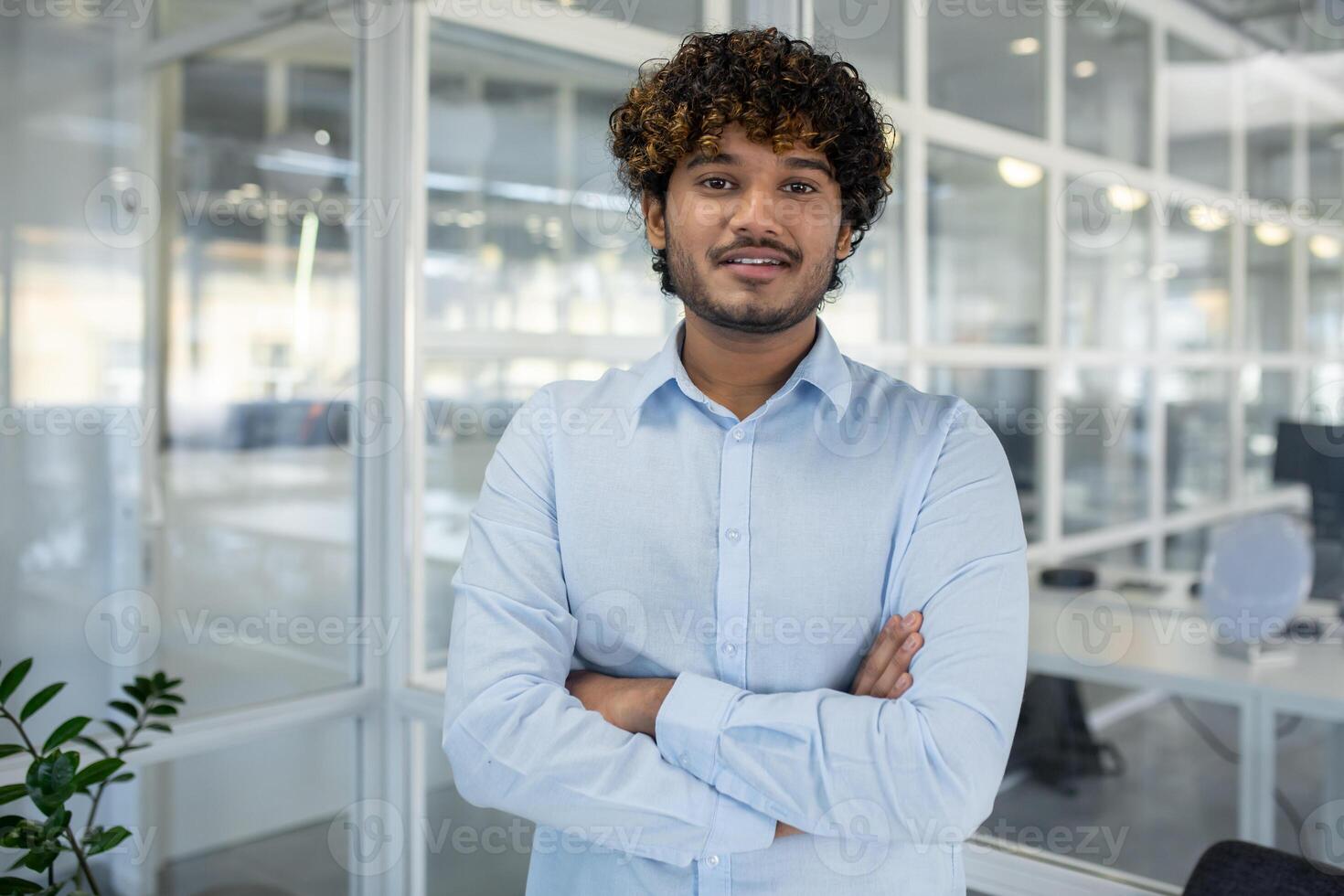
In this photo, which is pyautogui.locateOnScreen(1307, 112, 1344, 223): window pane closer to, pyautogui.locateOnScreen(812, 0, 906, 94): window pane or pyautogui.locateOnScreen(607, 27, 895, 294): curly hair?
pyautogui.locateOnScreen(812, 0, 906, 94): window pane

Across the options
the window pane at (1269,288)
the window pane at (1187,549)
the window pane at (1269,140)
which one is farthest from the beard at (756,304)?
the window pane at (1187,549)

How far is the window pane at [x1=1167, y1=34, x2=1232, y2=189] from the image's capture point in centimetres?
422

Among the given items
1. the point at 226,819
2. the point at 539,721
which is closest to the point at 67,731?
the point at 539,721

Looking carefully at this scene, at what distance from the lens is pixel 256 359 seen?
3287mm

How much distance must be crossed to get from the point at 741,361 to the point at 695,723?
1.49 feet

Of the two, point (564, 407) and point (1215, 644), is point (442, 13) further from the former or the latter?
point (1215, 644)

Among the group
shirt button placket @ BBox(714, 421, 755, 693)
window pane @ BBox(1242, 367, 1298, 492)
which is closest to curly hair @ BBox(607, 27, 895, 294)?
shirt button placket @ BBox(714, 421, 755, 693)

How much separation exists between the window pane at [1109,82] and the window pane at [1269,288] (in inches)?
25.0

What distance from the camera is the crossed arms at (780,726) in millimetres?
1163

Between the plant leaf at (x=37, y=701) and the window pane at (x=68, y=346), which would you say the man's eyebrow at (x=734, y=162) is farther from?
the window pane at (x=68, y=346)

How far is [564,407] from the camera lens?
4.80 ft

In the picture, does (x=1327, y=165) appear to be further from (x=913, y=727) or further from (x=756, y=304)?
(x=913, y=727)

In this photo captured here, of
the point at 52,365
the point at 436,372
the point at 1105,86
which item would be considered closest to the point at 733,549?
the point at 436,372

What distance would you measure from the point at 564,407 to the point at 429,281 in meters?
1.42
